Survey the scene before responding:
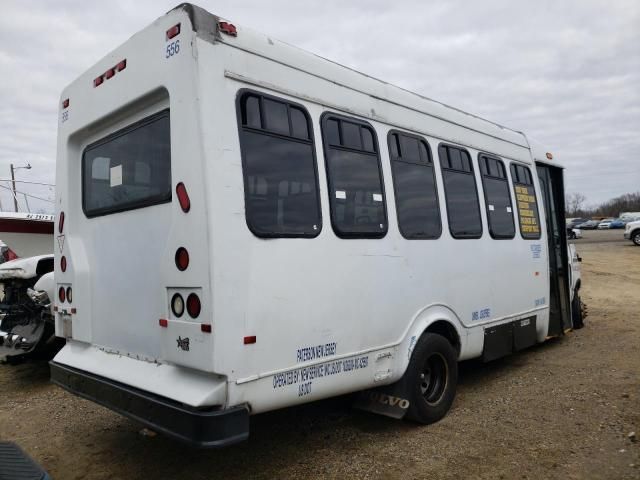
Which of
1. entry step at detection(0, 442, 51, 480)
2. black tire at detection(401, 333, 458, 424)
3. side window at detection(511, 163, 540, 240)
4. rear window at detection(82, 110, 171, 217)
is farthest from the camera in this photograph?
side window at detection(511, 163, 540, 240)

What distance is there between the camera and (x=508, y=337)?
5.87 metres

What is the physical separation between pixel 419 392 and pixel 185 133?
9.37 feet

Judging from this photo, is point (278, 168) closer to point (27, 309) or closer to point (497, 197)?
point (497, 197)

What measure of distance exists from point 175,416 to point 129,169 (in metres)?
1.90

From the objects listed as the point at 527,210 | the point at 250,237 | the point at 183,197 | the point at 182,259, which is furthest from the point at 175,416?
the point at 527,210

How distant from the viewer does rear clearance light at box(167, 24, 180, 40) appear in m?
3.24

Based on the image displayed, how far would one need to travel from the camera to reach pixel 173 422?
307 centimetres

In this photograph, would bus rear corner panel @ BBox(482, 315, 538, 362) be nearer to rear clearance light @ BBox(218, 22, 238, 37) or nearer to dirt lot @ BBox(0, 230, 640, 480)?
dirt lot @ BBox(0, 230, 640, 480)

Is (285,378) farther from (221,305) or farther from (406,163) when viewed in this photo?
(406,163)

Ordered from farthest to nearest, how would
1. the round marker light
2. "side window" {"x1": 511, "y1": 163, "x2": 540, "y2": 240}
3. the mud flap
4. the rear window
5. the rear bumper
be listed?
1. "side window" {"x1": 511, "y1": 163, "x2": 540, "y2": 240}
2. the mud flap
3. the rear window
4. the round marker light
5. the rear bumper

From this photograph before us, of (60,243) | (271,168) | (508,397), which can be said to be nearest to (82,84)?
(60,243)

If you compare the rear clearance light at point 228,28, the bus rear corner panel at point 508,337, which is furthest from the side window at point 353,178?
the bus rear corner panel at point 508,337

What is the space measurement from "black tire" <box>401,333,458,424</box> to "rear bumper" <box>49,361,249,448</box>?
5.79 ft

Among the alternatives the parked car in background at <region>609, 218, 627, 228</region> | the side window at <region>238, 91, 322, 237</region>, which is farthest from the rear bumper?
the parked car in background at <region>609, 218, 627, 228</region>
